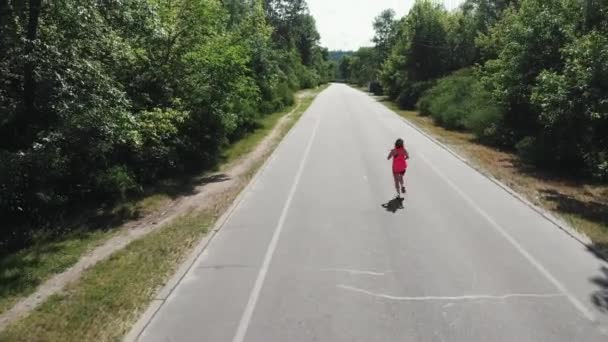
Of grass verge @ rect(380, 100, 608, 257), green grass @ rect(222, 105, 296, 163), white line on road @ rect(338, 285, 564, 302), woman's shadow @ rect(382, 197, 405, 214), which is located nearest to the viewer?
white line on road @ rect(338, 285, 564, 302)

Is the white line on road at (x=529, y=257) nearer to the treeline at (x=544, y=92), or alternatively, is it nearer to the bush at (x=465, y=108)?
the treeline at (x=544, y=92)

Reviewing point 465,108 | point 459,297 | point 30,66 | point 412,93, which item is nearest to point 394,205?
point 459,297

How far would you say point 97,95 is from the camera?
12664mm

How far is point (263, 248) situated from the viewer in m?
10.2

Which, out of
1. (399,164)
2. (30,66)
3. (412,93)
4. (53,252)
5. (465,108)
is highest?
(30,66)

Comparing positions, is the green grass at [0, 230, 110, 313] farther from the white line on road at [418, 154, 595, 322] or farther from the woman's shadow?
the white line on road at [418, 154, 595, 322]

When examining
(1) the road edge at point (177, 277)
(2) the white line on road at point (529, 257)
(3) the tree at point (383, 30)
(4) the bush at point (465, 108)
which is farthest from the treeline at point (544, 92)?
(3) the tree at point (383, 30)

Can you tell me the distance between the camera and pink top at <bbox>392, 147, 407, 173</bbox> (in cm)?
1389

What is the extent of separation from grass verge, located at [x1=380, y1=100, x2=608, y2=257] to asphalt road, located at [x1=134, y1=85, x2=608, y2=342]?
691mm

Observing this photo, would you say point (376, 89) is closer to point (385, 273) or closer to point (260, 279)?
point (385, 273)

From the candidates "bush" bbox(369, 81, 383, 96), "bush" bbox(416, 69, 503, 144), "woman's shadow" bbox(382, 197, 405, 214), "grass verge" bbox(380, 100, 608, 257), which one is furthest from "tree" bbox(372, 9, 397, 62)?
"woman's shadow" bbox(382, 197, 405, 214)

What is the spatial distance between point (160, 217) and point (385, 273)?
704cm

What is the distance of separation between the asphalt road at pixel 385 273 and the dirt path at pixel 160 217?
1.47 metres

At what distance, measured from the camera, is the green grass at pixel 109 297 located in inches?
277
